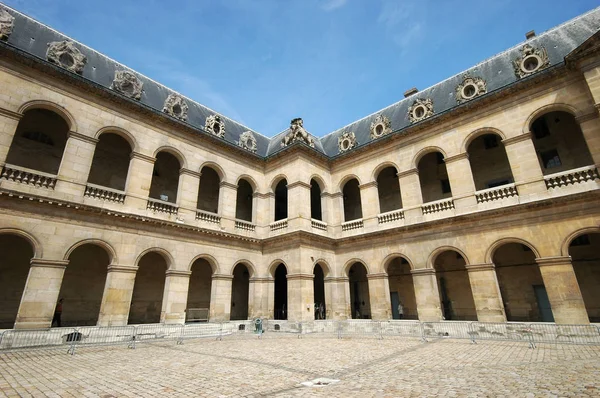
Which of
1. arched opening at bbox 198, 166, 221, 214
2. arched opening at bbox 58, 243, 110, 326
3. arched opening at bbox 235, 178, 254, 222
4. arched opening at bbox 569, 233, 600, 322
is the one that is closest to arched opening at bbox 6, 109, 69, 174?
arched opening at bbox 58, 243, 110, 326

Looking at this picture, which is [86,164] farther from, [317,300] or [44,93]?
[317,300]

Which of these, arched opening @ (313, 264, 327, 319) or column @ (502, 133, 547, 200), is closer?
column @ (502, 133, 547, 200)

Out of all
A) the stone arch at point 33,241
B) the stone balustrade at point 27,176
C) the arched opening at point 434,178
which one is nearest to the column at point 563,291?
the arched opening at point 434,178

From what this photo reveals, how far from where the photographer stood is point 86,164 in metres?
14.2

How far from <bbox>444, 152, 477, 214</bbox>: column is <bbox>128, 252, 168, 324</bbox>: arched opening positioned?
16973 millimetres

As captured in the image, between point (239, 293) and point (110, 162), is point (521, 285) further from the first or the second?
point (110, 162)

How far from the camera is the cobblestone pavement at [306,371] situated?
5.73 m

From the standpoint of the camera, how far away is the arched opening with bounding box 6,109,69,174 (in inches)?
585

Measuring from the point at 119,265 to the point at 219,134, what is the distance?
982 centimetres

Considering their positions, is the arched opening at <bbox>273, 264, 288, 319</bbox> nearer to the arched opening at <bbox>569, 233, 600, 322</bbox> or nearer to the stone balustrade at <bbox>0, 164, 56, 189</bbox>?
the stone balustrade at <bbox>0, 164, 56, 189</bbox>

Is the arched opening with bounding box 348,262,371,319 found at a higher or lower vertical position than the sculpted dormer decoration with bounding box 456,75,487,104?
lower

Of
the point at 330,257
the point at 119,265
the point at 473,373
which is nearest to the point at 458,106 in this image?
the point at 330,257

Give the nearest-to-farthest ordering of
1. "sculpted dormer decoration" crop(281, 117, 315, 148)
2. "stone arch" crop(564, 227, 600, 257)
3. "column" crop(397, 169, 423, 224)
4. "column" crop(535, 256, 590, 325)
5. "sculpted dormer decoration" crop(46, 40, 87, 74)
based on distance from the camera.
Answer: "column" crop(535, 256, 590, 325) < "stone arch" crop(564, 227, 600, 257) < "sculpted dormer decoration" crop(46, 40, 87, 74) < "column" crop(397, 169, 423, 224) < "sculpted dormer decoration" crop(281, 117, 315, 148)

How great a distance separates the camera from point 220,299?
1733 centimetres
